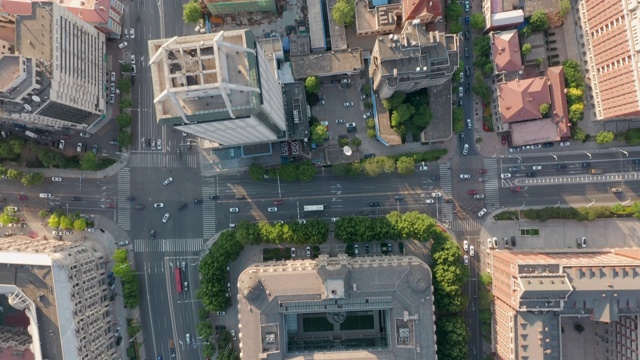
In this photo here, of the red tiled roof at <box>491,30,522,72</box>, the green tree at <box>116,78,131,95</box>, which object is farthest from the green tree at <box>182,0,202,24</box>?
the red tiled roof at <box>491,30,522,72</box>

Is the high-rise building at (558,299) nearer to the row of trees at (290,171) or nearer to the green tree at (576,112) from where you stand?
the green tree at (576,112)

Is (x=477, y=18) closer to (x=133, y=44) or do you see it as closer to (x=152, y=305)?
(x=133, y=44)

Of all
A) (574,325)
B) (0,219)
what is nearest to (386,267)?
(574,325)

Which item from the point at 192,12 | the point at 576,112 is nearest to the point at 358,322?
the point at 576,112

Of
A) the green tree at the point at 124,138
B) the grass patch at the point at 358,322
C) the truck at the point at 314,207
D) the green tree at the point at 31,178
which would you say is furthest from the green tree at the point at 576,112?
the green tree at the point at 31,178

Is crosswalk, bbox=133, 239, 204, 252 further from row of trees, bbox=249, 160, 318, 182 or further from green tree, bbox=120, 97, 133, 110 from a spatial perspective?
green tree, bbox=120, 97, 133, 110
